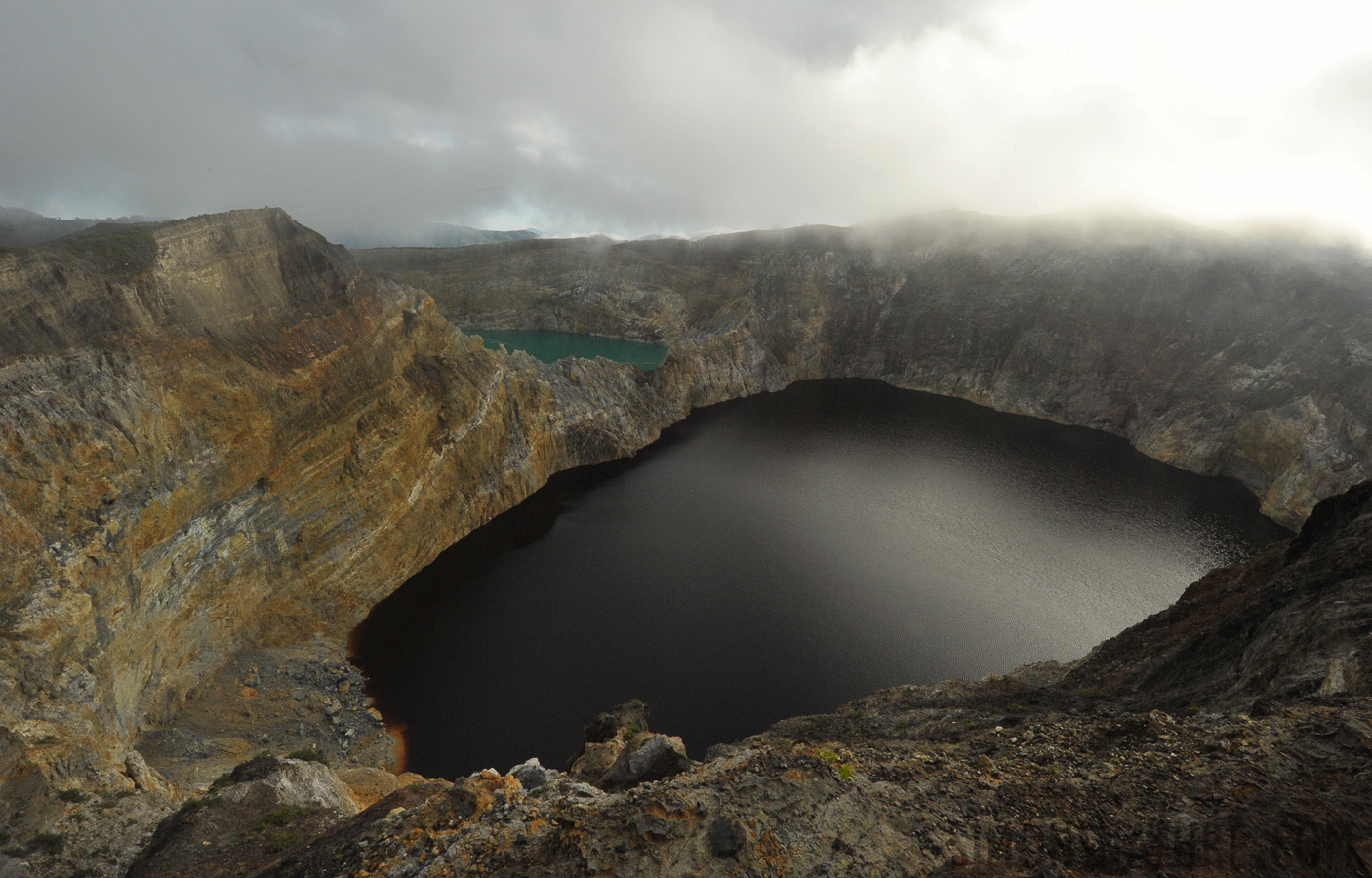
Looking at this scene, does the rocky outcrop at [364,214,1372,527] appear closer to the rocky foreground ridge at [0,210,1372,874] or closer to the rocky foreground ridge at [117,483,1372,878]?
the rocky foreground ridge at [0,210,1372,874]

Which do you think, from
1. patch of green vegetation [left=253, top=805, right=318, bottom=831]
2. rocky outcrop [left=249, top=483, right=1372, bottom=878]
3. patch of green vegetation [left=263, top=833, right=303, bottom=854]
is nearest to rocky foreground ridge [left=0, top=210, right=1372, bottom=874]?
rocky outcrop [left=249, top=483, right=1372, bottom=878]

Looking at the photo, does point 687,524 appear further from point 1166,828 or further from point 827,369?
point 827,369

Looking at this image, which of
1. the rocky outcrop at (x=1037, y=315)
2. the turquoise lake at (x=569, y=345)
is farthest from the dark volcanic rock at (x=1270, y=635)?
the turquoise lake at (x=569, y=345)

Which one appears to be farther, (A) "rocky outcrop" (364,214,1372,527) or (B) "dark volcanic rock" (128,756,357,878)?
(A) "rocky outcrop" (364,214,1372,527)

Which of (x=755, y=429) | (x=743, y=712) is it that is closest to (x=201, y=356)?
(x=743, y=712)

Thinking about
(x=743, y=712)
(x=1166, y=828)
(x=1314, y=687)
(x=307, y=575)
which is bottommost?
(x=743, y=712)

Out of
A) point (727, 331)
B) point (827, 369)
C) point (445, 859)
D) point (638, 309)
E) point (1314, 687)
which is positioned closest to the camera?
point (445, 859)
